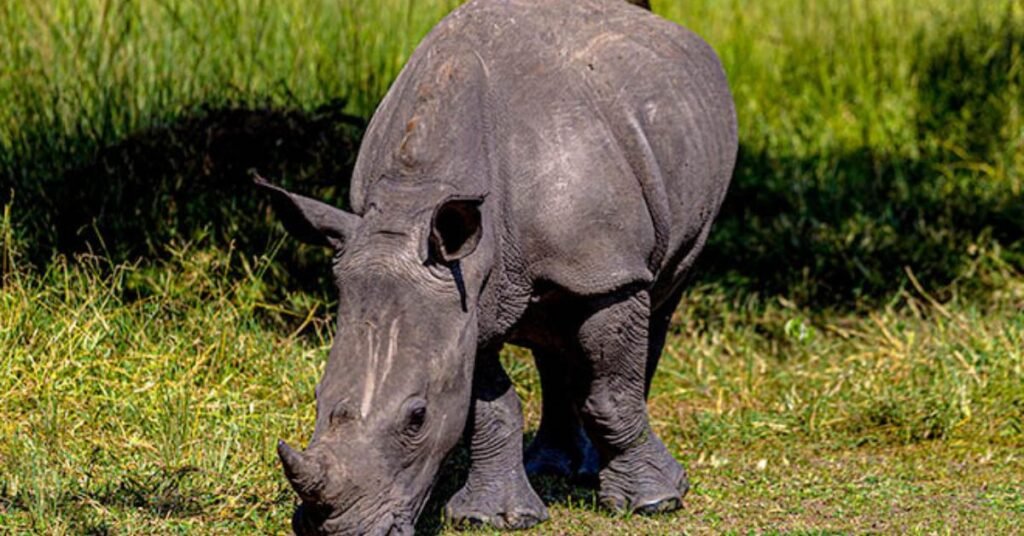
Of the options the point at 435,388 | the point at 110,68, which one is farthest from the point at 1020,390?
the point at 110,68

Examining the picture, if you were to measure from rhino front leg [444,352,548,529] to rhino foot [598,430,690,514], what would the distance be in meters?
0.32

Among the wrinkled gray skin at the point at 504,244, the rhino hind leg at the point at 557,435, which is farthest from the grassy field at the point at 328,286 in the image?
the wrinkled gray skin at the point at 504,244

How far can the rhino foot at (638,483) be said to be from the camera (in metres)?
5.64

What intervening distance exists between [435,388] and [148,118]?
376cm

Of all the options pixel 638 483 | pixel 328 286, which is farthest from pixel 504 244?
pixel 328 286

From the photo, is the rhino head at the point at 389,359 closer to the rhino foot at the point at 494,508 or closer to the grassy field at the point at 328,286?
the rhino foot at the point at 494,508

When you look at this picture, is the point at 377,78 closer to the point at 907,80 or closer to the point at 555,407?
the point at 555,407

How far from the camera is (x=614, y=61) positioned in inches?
215

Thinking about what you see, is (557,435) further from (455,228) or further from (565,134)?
(455,228)

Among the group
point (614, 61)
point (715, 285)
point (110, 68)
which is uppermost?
point (614, 61)

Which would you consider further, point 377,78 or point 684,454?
point 377,78

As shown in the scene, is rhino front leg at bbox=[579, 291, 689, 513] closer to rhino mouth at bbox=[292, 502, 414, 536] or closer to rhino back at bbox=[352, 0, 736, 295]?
rhino back at bbox=[352, 0, 736, 295]

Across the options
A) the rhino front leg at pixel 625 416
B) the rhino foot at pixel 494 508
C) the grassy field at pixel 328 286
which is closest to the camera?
the rhino front leg at pixel 625 416

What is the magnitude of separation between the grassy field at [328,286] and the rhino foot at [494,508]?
0.08 m
